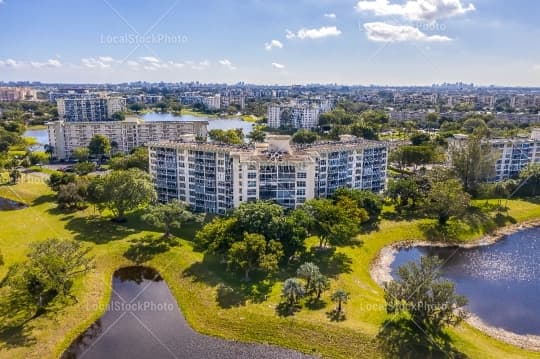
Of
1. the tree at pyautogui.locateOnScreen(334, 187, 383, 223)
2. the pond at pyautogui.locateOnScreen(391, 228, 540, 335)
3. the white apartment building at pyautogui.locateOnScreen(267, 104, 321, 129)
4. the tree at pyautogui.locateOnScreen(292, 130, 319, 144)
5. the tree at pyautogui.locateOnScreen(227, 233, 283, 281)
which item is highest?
the white apartment building at pyautogui.locateOnScreen(267, 104, 321, 129)

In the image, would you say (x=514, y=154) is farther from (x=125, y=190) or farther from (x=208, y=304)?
(x=125, y=190)

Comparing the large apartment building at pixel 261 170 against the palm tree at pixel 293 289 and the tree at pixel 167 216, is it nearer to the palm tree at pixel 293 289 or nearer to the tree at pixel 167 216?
the tree at pixel 167 216

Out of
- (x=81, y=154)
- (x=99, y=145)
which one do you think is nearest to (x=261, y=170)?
(x=81, y=154)

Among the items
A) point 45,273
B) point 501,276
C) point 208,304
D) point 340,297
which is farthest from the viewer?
point 501,276

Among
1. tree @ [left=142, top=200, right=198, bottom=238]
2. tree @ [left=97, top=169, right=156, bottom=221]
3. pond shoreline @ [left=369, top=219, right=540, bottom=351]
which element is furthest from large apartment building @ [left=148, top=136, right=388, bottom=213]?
pond shoreline @ [left=369, top=219, right=540, bottom=351]

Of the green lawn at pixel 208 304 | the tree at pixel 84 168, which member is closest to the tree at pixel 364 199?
the green lawn at pixel 208 304

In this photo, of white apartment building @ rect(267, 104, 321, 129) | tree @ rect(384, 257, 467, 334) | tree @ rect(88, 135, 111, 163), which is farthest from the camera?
white apartment building @ rect(267, 104, 321, 129)

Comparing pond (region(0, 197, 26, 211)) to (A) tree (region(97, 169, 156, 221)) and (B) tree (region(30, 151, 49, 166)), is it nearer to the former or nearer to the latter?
(A) tree (region(97, 169, 156, 221))
